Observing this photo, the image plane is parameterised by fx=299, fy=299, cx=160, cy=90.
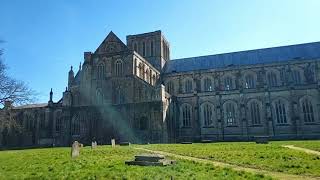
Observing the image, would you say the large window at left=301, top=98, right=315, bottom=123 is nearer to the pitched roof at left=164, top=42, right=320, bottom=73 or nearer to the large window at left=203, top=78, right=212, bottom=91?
the pitched roof at left=164, top=42, right=320, bottom=73

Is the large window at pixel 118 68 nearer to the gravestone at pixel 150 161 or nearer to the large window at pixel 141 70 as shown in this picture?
the large window at pixel 141 70

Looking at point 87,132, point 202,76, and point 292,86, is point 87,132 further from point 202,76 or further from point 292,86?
point 292,86

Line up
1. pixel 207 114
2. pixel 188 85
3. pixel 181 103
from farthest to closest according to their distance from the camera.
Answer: pixel 188 85
pixel 181 103
pixel 207 114

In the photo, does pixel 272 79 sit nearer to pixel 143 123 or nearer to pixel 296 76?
pixel 296 76

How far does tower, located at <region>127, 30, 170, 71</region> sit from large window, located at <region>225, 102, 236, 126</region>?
16.2 meters

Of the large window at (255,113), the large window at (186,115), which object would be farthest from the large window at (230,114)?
the large window at (186,115)

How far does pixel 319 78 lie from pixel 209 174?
40.4 m

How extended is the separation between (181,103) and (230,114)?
8059mm

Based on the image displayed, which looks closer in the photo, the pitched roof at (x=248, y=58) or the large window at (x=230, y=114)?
Answer: the large window at (x=230, y=114)

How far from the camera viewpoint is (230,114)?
46.9 m

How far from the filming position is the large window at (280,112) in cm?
4441

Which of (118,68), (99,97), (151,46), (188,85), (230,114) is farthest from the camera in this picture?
(151,46)

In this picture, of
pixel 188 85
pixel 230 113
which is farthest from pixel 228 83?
pixel 188 85

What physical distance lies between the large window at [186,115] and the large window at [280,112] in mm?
13162
